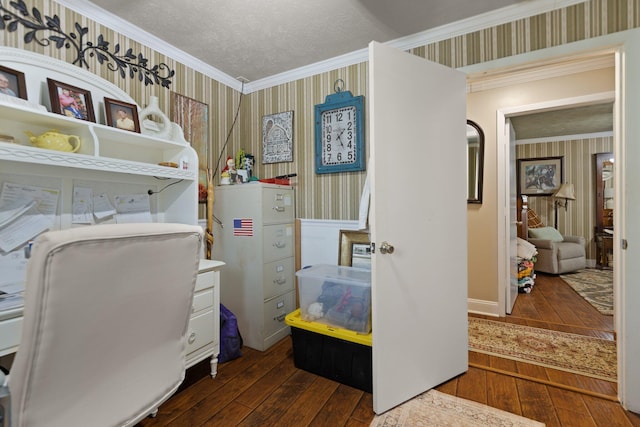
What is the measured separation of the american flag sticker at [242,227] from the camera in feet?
8.11

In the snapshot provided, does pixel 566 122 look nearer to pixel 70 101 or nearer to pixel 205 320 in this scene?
pixel 205 320

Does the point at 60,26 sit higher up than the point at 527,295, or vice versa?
the point at 60,26

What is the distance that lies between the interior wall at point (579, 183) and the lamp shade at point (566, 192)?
22cm

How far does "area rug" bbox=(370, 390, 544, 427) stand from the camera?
5.15ft

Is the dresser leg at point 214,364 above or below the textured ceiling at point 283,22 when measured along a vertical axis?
below

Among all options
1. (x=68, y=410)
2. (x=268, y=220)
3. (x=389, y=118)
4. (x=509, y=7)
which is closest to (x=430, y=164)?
(x=389, y=118)

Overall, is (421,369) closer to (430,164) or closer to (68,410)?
(430,164)

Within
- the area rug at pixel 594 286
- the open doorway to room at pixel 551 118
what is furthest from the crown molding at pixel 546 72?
the area rug at pixel 594 286

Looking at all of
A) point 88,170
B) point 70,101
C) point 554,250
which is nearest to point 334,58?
point 70,101

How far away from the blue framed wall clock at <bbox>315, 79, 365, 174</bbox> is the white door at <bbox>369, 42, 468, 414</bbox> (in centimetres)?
75

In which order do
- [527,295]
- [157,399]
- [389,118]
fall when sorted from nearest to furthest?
[157,399] < [389,118] < [527,295]

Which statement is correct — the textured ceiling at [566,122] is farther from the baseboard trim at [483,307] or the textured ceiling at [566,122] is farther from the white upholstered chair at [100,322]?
the white upholstered chair at [100,322]

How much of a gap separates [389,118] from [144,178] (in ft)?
5.60

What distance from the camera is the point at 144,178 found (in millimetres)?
2125
